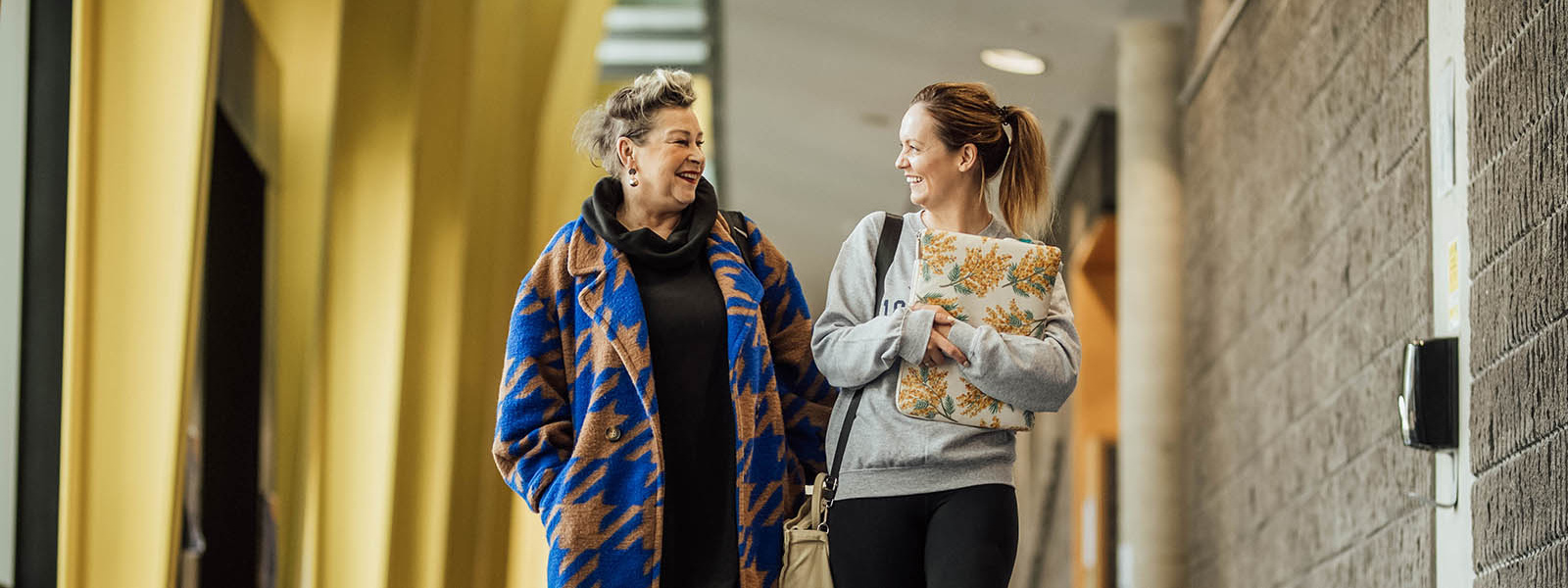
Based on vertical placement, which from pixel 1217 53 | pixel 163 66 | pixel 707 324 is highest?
pixel 1217 53

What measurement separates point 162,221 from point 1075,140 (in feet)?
25.1

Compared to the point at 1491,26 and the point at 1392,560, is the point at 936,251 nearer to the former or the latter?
the point at 1491,26

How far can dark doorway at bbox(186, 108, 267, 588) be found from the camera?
7.16 meters

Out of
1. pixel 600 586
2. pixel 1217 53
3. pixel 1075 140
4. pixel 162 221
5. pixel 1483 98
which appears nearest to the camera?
pixel 600 586

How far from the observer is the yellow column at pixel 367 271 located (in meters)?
6.88

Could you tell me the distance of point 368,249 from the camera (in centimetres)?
694

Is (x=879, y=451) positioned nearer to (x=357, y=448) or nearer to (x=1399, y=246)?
(x=1399, y=246)

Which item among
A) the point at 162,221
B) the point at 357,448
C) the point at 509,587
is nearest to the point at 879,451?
the point at 162,221

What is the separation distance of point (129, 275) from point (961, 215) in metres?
2.80

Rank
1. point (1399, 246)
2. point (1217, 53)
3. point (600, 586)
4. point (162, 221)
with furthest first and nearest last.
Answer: point (1217, 53) < point (162, 221) < point (1399, 246) < point (600, 586)

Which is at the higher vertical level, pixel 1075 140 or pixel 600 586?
pixel 1075 140

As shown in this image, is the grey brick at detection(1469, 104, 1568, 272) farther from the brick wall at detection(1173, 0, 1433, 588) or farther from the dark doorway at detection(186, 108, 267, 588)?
the dark doorway at detection(186, 108, 267, 588)

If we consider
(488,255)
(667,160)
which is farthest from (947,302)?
A: (488,255)

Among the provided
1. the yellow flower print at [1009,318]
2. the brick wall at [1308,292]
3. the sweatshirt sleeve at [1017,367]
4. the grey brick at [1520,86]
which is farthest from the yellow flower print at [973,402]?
the brick wall at [1308,292]
